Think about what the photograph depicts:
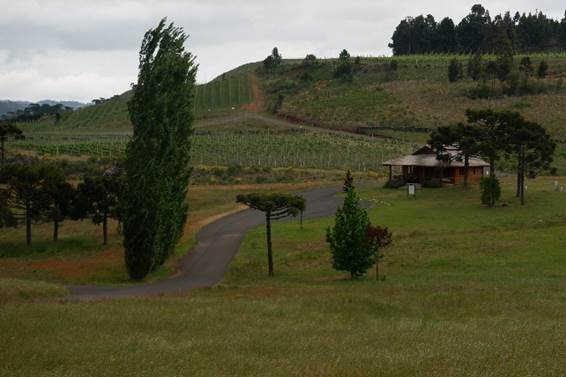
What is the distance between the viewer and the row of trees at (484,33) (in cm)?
17550

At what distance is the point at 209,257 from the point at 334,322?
20.7m

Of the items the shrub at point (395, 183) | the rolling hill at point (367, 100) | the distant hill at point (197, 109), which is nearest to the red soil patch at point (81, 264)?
the shrub at point (395, 183)

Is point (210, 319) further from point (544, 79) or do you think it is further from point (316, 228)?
point (544, 79)

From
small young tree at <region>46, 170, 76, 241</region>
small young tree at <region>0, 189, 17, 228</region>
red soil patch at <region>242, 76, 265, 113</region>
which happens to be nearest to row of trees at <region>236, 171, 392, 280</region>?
small young tree at <region>46, 170, 76, 241</region>

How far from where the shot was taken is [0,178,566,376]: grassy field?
13.2 metres

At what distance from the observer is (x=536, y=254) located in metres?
34.3

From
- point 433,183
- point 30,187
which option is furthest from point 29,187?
point 433,183

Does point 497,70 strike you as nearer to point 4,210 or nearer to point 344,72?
point 344,72

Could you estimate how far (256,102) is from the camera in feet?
512

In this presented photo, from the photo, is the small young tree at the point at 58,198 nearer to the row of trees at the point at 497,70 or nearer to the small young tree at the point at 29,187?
the small young tree at the point at 29,187

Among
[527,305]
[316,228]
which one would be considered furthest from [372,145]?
[527,305]

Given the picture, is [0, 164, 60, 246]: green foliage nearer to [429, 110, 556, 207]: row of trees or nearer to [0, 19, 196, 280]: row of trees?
[0, 19, 196, 280]: row of trees

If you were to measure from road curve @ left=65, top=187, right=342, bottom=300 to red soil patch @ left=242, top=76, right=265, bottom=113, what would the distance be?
8806 cm

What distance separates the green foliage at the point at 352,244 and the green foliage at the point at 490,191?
69.8 feet
